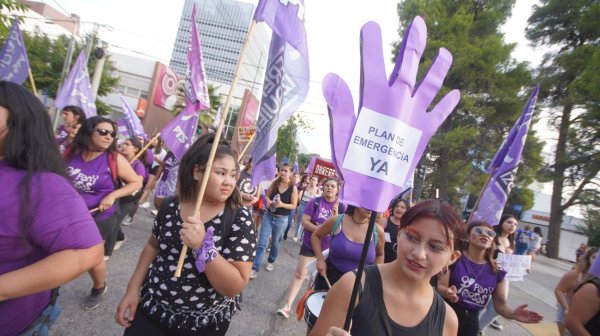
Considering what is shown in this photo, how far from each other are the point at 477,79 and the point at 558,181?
303 inches

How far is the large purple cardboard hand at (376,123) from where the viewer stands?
1527 mm

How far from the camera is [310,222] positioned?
5.04 metres

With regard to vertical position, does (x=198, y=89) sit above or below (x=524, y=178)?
below

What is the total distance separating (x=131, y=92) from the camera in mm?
35094

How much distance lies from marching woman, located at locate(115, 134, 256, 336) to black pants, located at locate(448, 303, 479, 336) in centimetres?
216

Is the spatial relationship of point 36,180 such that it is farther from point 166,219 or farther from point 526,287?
point 526,287

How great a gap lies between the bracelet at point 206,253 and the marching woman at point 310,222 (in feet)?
8.54

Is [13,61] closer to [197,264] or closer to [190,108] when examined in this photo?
[190,108]

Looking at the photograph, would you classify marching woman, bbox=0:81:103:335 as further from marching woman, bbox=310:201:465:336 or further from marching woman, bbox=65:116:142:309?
marching woman, bbox=65:116:142:309

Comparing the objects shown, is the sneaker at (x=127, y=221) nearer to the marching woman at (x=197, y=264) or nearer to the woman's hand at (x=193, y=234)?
the marching woman at (x=197, y=264)

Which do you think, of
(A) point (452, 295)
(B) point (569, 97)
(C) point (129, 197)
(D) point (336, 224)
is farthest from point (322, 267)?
(B) point (569, 97)

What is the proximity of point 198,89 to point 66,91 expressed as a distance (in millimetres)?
3519

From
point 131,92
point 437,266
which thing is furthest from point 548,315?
point 131,92

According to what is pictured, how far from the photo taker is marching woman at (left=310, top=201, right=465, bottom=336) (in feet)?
4.96
